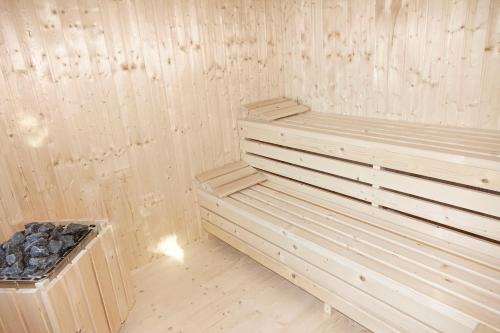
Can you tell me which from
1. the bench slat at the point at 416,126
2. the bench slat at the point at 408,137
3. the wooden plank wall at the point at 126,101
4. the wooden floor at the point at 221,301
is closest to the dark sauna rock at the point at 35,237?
the wooden plank wall at the point at 126,101

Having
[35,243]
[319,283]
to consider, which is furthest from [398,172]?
[35,243]

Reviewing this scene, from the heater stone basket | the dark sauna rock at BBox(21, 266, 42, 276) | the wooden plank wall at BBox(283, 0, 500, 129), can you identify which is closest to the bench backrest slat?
the wooden plank wall at BBox(283, 0, 500, 129)

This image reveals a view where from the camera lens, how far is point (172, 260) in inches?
120

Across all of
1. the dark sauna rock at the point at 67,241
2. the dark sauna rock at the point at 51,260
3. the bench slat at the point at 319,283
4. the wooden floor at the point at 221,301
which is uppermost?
the dark sauna rock at the point at 67,241

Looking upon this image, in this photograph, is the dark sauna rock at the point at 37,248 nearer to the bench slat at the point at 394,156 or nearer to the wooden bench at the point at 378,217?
the wooden bench at the point at 378,217

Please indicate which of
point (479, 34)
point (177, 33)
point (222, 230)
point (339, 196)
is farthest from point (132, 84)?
point (479, 34)

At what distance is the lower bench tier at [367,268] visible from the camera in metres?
1.62

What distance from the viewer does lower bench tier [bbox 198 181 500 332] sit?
1622 millimetres

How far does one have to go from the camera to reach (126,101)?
8.69 ft

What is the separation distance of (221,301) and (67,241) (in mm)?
1126

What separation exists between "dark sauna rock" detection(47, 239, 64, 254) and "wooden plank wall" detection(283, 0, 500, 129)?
2.50 meters

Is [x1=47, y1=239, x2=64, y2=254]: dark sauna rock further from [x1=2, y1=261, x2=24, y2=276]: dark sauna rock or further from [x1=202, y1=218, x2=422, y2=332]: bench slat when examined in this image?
[x1=202, y1=218, x2=422, y2=332]: bench slat

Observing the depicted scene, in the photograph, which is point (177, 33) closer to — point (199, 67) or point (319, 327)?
point (199, 67)

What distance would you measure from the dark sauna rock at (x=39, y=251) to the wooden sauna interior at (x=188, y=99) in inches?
18.3
